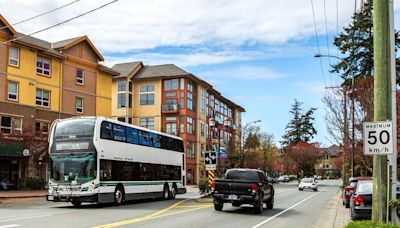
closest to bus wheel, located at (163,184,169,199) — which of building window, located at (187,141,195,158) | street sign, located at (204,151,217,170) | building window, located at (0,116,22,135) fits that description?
street sign, located at (204,151,217,170)

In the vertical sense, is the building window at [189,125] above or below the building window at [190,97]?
below

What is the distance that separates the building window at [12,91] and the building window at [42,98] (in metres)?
2.67

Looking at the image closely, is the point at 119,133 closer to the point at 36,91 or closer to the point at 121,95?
the point at 36,91

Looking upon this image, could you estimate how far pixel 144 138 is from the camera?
27906 mm

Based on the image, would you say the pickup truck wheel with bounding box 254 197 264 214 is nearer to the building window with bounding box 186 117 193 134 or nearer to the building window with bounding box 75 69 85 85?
the building window with bounding box 75 69 85 85

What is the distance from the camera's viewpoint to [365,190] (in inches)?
696

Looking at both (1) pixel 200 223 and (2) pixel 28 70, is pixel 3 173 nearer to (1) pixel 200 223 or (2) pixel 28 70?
(2) pixel 28 70

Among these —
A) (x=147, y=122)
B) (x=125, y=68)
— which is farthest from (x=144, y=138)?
(x=125, y=68)

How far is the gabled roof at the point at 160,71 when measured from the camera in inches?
2680

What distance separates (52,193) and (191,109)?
47755 millimetres

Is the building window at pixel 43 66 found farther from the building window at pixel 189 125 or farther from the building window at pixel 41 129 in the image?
the building window at pixel 189 125

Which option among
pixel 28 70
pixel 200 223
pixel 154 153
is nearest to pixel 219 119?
pixel 28 70

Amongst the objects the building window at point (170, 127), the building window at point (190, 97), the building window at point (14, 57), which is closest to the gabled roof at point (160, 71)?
the building window at point (190, 97)

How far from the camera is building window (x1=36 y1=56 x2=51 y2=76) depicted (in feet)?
145
